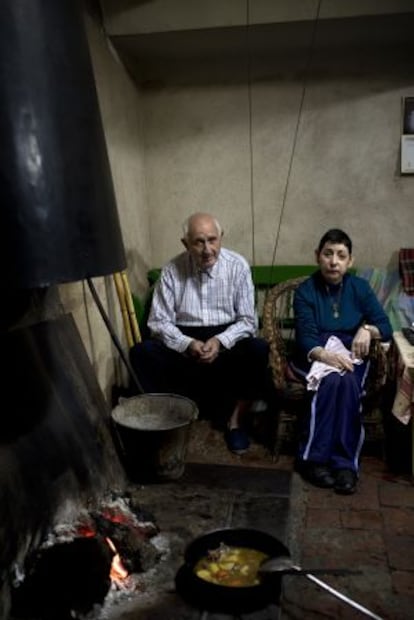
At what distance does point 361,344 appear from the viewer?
2.73m

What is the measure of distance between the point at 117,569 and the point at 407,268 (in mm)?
2912

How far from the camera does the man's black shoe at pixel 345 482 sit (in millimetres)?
2514

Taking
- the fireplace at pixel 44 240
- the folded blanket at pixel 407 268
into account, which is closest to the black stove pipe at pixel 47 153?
the fireplace at pixel 44 240

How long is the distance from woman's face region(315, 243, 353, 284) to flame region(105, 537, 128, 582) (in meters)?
1.81

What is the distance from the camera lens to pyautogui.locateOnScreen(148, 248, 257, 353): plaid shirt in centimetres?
315

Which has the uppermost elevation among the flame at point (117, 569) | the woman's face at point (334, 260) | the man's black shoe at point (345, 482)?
the woman's face at point (334, 260)

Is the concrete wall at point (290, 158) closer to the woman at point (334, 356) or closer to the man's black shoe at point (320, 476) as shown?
the woman at point (334, 356)

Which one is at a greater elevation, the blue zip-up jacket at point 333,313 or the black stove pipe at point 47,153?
the black stove pipe at point 47,153

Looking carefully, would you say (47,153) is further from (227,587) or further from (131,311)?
(131,311)

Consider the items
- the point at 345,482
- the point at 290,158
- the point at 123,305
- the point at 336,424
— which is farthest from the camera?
the point at 290,158

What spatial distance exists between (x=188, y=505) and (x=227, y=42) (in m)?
3.09

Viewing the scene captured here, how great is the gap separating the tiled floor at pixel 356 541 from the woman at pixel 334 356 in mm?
128

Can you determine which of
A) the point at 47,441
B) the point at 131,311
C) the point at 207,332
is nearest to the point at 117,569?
the point at 47,441

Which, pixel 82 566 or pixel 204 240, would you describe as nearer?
pixel 82 566
